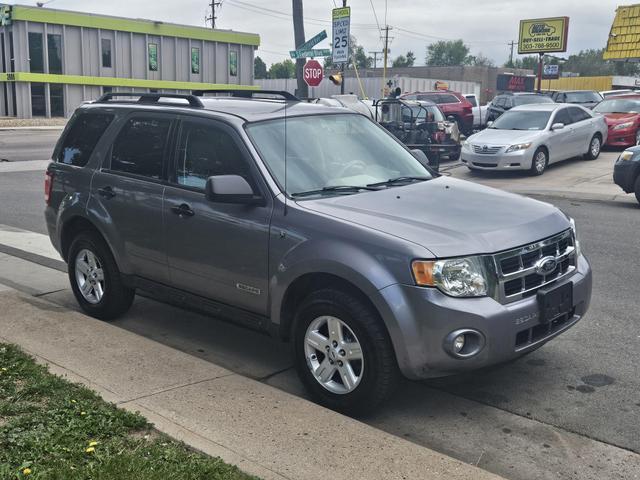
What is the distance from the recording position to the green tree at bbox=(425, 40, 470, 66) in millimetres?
165375

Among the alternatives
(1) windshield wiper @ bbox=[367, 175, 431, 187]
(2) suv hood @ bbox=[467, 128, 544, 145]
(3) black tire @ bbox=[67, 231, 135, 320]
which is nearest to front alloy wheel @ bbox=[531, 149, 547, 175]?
(2) suv hood @ bbox=[467, 128, 544, 145]

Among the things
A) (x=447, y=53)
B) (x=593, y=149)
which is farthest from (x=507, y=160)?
(x=447, y=53)

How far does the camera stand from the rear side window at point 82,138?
633 cm

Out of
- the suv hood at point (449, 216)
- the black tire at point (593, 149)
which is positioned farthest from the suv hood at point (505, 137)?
the suv hood at point (449, 216)

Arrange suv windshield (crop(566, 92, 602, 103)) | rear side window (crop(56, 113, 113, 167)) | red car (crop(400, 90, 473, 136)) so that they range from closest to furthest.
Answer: rear side window (crop(56, 113, 113, 167)) → red car (crop(400, 90, 473, 136)) → suv windshield (crop(566, 92, 602, 103))

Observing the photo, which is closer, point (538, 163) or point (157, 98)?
point (157, 98)

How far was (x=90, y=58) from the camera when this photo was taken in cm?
4938

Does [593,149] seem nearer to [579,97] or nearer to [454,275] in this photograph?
[579,97]

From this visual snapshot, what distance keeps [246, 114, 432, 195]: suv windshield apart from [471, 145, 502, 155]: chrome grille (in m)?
11.9

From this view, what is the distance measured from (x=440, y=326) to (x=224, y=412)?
4.30 ft

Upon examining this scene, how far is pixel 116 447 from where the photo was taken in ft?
12.0

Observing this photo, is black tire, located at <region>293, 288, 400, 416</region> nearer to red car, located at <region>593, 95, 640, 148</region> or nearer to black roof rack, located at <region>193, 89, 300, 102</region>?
black roof rack, located at <region>193, 89, 300, 102</region>

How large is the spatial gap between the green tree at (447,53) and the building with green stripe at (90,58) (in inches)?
4531

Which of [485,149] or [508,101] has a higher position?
[508,101]
